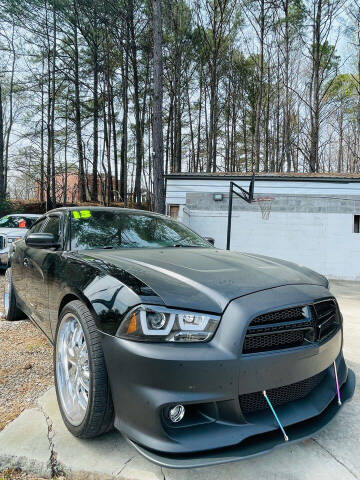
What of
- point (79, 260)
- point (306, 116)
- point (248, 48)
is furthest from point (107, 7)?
point (79, 260)

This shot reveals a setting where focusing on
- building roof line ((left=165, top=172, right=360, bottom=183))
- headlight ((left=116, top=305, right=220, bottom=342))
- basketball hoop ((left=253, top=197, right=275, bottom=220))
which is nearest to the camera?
headlight ((left=116, top=305, right=220, bottom=342))

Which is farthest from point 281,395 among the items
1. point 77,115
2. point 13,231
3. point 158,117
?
point 77,115

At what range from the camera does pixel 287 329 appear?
154 cm

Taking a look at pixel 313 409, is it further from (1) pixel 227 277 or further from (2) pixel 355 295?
(2) pixel 355 295

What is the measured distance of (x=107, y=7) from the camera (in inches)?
523

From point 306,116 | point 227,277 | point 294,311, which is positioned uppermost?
point 306,116

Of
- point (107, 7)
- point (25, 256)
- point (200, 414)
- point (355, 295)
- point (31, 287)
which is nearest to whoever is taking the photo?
point (200, 414)

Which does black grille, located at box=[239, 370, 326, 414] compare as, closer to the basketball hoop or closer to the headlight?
the headlight

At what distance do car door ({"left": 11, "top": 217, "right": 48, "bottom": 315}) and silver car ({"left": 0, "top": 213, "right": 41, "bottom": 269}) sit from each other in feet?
10.0

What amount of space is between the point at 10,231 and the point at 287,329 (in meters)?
7.58

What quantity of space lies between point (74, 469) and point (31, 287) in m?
1.78

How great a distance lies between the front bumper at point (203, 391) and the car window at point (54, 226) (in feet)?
4.77

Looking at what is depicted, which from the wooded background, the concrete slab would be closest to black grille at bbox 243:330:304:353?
the concrete slab

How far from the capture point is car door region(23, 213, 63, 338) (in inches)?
97.0
